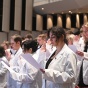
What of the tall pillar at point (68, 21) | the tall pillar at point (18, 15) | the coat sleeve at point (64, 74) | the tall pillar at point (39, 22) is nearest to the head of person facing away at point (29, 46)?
the coat sleeve at point (64, 74)

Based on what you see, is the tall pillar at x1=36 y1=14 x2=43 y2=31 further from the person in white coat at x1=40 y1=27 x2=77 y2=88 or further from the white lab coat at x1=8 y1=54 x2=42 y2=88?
the person in white coat at x1=40 y1=27 x2=77 y2=88

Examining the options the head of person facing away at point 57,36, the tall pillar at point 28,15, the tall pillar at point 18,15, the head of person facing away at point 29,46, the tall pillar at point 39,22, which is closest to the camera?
the head of person facing away at point 57,36

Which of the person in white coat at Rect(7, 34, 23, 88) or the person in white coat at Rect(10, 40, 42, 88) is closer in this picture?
the person in white coat at Rect(10, 40, 42, 88)

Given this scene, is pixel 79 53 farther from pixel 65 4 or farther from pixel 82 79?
pixel 65 4

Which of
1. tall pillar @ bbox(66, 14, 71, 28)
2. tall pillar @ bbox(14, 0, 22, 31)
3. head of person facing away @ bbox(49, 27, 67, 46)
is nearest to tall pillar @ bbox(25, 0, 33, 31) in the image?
tall pillar @ bbox(14, 0, 22, 31)

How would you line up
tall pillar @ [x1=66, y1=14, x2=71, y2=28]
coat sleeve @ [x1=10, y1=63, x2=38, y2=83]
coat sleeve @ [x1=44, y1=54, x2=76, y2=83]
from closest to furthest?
coat sleeve @ [x1=44, y1=54, x2=76, y2=83] < coat sleeve @ [x1=10, y1=63, x2=38, y2=83] < tall pillar @ [x1=66, y1=14, x2=71, y2=28]

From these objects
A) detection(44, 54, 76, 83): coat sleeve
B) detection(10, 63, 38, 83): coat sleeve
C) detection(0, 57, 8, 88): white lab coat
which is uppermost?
detection(44, 54, 76, 83): coat sleeve

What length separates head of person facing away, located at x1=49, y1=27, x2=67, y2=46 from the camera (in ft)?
10.7

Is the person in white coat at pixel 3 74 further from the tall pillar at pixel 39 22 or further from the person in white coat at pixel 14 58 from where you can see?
the tall pillar at pixel 39 22

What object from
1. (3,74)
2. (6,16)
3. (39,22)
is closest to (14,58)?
(3,74)

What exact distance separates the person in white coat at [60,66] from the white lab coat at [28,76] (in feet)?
1.81

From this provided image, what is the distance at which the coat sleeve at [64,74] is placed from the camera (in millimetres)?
3102

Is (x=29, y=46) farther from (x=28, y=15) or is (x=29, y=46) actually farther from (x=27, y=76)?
(x=28, y=15)

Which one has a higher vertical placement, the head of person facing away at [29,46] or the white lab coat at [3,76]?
the head of person facing away at [29,46]
